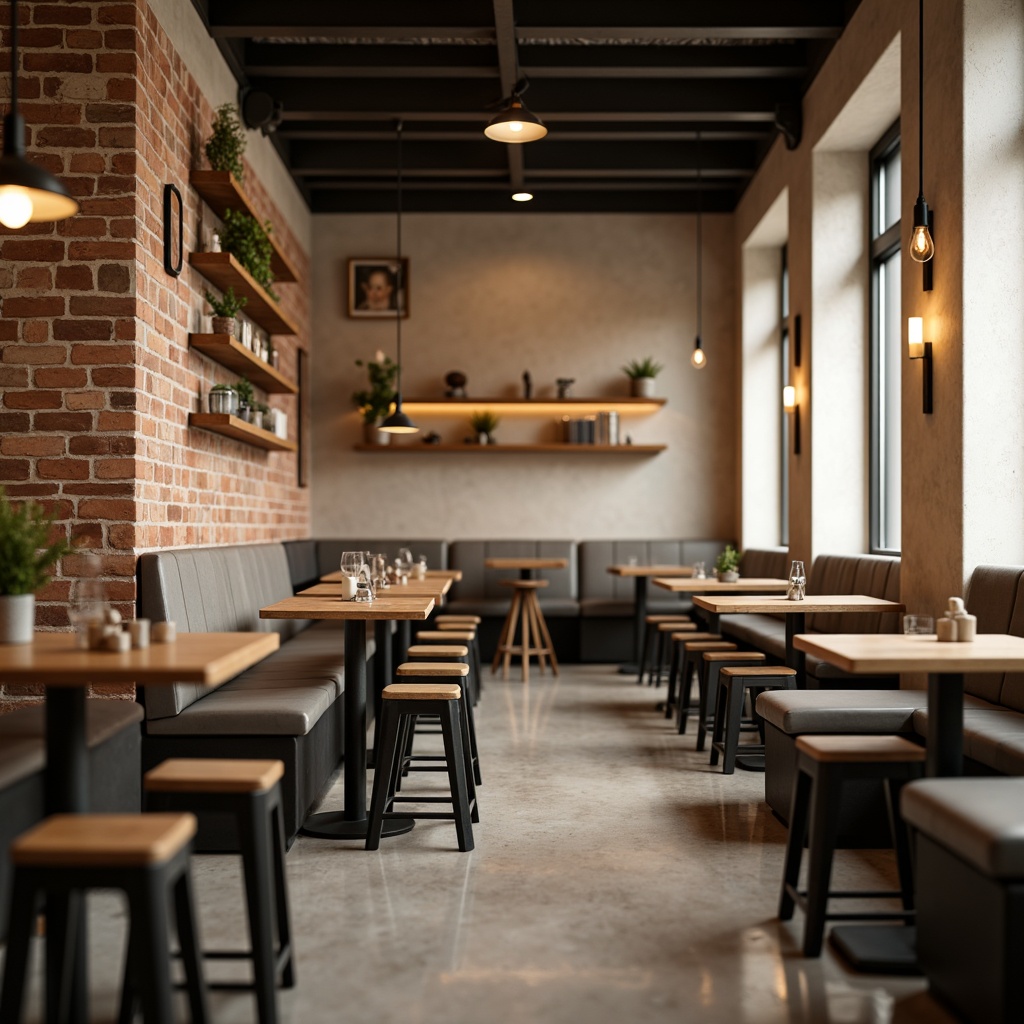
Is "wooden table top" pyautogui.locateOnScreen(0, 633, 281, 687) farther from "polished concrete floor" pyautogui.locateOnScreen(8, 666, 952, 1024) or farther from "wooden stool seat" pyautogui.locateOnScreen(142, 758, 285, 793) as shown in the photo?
"polished concrete floor" pyautogui.locateOnScreen(8, 666, 952, 1024)

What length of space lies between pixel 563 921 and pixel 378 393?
6.57m

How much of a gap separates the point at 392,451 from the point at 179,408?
4.53 m

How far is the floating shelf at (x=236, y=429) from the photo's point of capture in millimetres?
5137

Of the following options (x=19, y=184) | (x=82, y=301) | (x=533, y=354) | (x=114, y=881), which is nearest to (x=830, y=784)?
(x=114, y=881)

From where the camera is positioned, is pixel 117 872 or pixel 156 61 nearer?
pixel 117 872

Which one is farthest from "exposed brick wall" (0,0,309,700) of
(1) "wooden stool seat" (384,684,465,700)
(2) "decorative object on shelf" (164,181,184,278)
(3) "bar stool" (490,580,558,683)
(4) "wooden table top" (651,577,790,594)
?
(3) "bar stool" (490,580,558,683)

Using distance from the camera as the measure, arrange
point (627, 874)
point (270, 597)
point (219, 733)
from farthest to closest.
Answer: point (270, 597)
point (219, 733)
point (627, 874)

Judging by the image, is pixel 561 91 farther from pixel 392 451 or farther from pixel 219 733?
pixel 219 733

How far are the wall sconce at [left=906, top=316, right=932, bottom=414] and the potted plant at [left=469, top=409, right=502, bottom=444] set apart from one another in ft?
15.7

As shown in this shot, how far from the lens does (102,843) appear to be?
2004 millimetres

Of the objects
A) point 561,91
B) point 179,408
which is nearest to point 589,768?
point 179,408

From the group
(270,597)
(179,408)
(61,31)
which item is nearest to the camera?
(61,31)

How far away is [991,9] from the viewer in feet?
14.3

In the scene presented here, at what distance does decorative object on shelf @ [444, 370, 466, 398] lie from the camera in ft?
30.0
